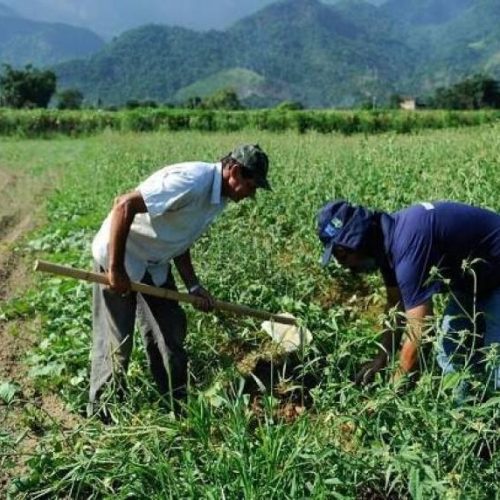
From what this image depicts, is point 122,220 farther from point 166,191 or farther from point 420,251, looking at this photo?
point 420,251

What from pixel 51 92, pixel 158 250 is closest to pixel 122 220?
pixel 158 250

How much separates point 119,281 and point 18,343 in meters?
2.20

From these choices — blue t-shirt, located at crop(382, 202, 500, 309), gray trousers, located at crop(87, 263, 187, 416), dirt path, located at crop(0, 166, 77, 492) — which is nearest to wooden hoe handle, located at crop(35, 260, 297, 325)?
gray trousers, located at crop(87, 263, 187, 416)

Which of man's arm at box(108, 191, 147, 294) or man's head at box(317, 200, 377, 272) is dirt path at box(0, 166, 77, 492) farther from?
man's head at box(317, 200, 377, 272)

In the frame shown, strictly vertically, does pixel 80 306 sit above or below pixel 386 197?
below

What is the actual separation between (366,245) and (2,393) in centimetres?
235

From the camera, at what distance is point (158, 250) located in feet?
13.7

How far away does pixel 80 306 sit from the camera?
5.96 meters

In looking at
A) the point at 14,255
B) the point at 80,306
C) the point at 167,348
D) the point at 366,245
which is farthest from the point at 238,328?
the point at 14,255

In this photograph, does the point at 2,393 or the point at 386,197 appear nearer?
the point at 2,393

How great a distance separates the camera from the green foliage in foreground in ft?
109

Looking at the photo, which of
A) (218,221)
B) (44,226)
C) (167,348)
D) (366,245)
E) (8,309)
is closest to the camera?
(366,245)

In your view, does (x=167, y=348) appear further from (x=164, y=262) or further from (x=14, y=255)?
(x=14, y=255)

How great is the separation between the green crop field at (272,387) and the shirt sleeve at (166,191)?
0.86 metres
